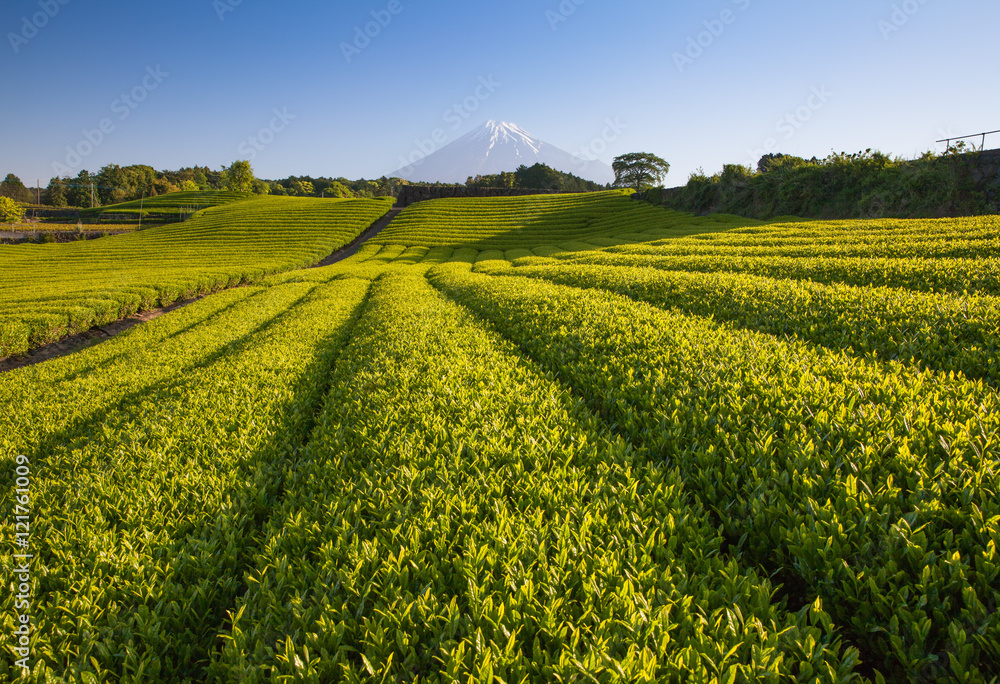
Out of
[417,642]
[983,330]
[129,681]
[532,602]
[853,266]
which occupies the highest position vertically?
[853,266]

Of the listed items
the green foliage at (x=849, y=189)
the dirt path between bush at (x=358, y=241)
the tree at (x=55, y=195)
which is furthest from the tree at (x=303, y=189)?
the green foliage at (x=849, y=189)

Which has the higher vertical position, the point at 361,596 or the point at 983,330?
the point at 983,330

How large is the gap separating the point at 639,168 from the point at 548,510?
10390cm

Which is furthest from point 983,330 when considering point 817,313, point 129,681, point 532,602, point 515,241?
point 515,241

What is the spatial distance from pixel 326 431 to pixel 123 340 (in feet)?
37.7

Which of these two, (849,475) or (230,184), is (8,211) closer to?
(230,184)

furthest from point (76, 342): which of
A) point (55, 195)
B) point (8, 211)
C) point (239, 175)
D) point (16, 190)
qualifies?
point (16, 190)

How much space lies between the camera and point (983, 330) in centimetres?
503

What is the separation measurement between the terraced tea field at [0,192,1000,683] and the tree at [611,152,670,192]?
319 ft

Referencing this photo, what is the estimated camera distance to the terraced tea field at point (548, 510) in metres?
1.84

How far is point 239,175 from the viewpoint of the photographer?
90500 millimetres

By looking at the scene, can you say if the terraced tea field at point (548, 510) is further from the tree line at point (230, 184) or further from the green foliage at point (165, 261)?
the tree line at point (230, 184)

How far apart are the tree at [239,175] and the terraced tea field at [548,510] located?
105m

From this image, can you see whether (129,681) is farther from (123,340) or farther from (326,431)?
(123,340)
